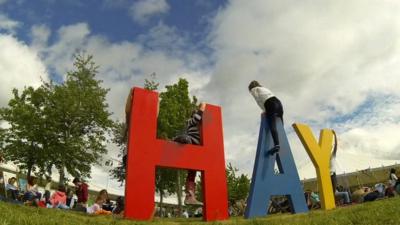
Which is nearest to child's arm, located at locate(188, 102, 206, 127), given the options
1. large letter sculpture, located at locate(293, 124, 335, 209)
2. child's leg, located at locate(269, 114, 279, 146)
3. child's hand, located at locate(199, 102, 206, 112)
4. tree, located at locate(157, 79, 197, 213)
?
child's hand, located at locate(199, 102, 206, 112)

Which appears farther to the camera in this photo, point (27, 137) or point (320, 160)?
point (27, 137)

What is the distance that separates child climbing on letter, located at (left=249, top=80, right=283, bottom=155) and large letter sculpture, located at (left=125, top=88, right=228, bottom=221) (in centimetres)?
120

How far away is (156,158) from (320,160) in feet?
15.5

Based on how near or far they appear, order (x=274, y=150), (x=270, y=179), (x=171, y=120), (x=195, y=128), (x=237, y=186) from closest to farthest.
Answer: (x=195, y=128)
(x=270, y=179)
(x=274, y=150)
(x=171, y=120)
(x=237, y=186)

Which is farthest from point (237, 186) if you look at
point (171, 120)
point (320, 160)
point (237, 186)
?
point (320, 160)

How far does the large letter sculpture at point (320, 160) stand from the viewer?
973 centimetres

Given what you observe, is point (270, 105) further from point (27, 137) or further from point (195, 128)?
point (27, 137)

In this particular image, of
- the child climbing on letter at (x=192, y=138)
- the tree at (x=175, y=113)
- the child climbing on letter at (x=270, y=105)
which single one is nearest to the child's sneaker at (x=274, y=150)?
the child climbing on letter at (x=270, y=105)

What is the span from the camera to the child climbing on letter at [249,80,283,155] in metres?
8.94

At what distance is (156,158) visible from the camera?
24.2 feet

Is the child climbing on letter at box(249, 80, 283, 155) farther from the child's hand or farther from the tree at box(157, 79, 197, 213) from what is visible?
the tree at box(157, 79, 197, 213)

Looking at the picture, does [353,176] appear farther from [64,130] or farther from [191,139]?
[191,139]

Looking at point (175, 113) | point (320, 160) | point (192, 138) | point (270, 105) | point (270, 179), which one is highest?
point (175, 113)

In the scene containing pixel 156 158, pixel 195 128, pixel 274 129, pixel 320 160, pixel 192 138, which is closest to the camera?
pixel 156 158
